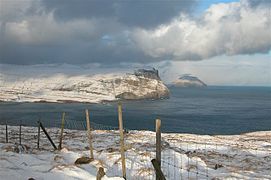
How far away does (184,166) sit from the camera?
16.1m

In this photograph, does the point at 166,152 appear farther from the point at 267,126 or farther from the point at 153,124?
the point at 267,126

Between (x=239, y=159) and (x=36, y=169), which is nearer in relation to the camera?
(x=36, y=169)

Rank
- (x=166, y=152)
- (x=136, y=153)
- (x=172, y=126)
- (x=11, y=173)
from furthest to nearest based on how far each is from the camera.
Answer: (x=172, y=126), (x=166, y=152), (x=136, y=153), (x=11, y=173)

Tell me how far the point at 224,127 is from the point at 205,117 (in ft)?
55.0

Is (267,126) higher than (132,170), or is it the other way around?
(132,170)

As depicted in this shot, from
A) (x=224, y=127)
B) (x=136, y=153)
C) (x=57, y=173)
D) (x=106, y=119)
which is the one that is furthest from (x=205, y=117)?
(x=57, y=173)

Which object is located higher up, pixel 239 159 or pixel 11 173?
pixel 11 173

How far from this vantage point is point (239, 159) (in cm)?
2175

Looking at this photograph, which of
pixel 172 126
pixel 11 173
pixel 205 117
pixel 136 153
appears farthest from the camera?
pixel 205 117

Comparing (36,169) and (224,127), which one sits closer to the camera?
(36,169)

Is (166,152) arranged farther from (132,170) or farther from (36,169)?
(36,169)

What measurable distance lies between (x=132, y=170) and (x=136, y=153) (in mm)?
3334

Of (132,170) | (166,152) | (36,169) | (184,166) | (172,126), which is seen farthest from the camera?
(172,126)

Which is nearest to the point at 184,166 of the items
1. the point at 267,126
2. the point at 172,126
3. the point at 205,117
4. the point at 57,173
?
the point at 57,173
